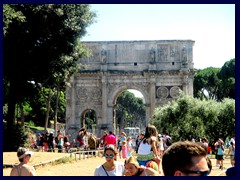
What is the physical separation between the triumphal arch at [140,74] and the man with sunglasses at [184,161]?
37.1 m

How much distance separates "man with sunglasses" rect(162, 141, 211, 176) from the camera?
289cm

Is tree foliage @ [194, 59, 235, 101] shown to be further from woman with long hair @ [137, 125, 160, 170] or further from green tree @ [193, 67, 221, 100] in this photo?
woman with long hair @ [137, 125, 160, 170]

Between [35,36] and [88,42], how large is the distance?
23951mm

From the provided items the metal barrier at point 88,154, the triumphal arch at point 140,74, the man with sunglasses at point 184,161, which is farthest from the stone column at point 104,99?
the man with sunglasses at point 184,161

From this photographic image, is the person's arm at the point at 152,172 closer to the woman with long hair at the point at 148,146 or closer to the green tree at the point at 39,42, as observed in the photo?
the woman with long hair at the point at 148,146

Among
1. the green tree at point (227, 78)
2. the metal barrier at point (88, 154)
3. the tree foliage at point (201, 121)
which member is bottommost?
the metal barrier at point (88, 154)

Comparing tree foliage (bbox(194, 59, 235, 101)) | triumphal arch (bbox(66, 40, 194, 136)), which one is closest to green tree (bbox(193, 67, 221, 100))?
tree foliage (bbox(194, 59, 235, 101))

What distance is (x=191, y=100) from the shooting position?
1212 inches

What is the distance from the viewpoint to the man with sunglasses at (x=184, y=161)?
→ 289 centimetres

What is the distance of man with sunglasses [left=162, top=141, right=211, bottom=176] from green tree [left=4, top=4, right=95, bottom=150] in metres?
13.9

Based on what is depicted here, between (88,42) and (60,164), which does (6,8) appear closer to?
(60,164)

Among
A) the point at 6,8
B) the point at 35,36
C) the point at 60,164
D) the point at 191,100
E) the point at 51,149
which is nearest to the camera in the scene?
the point at 6,8

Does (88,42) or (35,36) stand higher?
(88,42)

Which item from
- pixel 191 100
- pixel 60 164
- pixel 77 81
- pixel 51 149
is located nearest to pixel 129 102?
pixel 77 81
